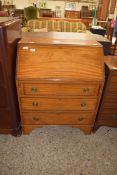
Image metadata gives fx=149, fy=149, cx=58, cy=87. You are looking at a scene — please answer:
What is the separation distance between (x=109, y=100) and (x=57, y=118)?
621 millimetres

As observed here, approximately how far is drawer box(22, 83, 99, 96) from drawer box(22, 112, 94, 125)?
0.28 metres

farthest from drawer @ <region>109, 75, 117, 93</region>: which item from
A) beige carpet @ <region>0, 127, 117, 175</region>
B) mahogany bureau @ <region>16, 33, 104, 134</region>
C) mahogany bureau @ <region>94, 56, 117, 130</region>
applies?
beige carpet @ <region>0, 127, 117, 175</region>

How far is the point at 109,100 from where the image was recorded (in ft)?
5.49

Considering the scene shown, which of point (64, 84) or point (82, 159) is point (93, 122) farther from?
point (64, 84)

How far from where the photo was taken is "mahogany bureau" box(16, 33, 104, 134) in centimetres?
140

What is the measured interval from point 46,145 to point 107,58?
1.26 m

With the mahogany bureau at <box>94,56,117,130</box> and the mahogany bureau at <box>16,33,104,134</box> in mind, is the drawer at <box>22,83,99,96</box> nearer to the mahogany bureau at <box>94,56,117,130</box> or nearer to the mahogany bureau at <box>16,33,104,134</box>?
the mahogany bureau at <box>16,33,104,134</box>

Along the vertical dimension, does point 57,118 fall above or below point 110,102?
below

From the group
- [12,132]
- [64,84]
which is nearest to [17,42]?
[64,84]

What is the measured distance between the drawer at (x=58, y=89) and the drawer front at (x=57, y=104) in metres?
0.08

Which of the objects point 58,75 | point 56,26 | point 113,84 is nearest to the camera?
point 58,75

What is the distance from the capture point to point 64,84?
1.46 metres

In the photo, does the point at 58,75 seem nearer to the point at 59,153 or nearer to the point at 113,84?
the point at 113,84

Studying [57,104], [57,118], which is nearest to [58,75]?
[57,104]
